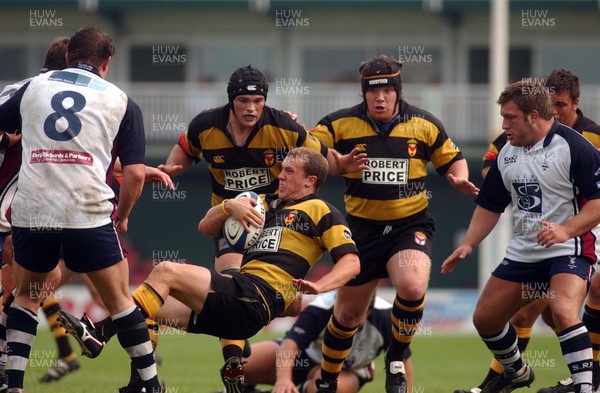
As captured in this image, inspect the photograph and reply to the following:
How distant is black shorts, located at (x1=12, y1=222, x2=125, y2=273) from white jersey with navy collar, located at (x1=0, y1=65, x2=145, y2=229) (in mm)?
53

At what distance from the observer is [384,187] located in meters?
8.84

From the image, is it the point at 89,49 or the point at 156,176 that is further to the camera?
the point at 156,176

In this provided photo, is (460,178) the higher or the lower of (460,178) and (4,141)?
the lower

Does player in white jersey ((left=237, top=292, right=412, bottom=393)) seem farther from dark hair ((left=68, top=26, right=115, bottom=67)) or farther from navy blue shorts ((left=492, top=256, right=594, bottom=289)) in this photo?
dark hair ((left=68, top=26, right=115, bottom=67))

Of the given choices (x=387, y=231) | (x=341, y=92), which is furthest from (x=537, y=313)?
(x=341, y=92)

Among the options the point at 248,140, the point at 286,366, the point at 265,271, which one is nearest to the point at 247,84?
the point at 248,140

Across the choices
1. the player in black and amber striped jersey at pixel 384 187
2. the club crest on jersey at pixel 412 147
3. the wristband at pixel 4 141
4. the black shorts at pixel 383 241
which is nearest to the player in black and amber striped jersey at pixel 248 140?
the player in black and amber striped jersey at pixel 384 187

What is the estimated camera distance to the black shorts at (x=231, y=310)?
6785mm

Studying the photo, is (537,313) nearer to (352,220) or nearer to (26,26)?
(352,220)

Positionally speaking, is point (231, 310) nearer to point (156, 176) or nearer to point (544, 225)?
point (156, 176)

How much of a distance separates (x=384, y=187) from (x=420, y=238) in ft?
1.75

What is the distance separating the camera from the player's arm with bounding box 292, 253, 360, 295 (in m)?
6.59

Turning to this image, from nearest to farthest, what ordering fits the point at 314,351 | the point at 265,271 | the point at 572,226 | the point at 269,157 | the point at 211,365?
the point at 265,271 → the point at 572,226 → the point at 269,157 → the point at 314,351 → the point at 211,365

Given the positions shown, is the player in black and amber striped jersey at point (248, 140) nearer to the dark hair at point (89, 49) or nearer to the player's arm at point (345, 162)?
the player's arm at point (345, 162)
